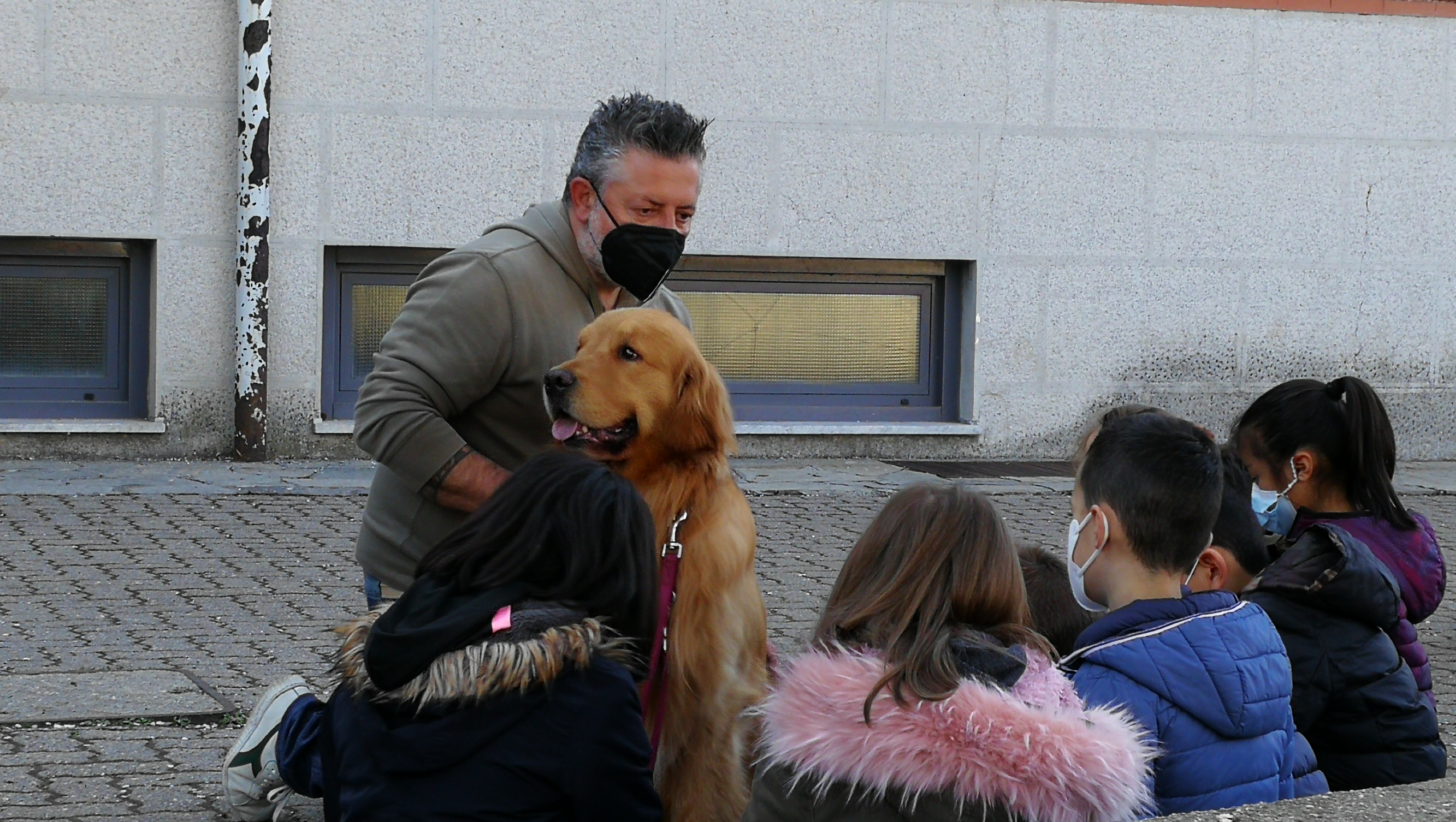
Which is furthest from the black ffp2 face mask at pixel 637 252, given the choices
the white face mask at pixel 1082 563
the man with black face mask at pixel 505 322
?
the white face mask at pixel 1082 563

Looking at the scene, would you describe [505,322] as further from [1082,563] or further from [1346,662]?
[1346,662]

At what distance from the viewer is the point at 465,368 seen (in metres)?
3.74

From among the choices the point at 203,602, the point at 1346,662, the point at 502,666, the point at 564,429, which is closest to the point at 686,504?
the point at 564,429

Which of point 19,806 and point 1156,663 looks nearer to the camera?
point 1156,663

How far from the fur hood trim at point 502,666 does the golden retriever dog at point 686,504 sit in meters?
0.48

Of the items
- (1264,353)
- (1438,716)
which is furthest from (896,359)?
(1438,716)

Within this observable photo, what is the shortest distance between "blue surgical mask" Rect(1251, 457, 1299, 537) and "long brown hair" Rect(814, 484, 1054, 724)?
5.08 ft

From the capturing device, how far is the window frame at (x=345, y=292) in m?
10.5

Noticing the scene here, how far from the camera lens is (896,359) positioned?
1159 centimetres

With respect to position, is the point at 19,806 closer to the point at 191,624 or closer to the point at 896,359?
the point at 191,624

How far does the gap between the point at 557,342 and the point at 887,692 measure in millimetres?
1405

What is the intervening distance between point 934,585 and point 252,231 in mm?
7992

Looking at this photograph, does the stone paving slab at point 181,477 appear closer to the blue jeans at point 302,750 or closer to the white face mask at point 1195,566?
the blue jeans at point 302,750

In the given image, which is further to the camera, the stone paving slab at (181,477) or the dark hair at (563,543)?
the stone paving slab at (181,477)
